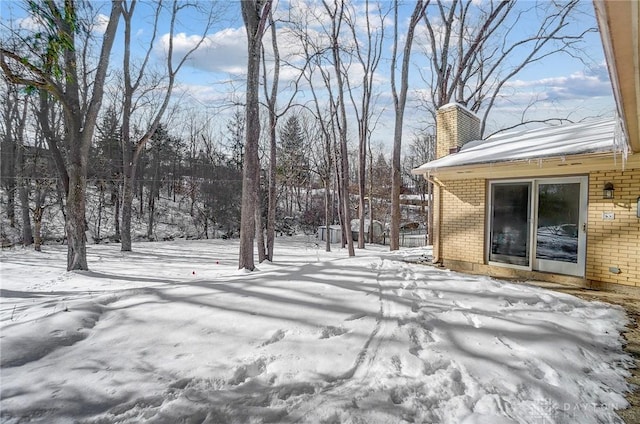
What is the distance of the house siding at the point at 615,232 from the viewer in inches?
180

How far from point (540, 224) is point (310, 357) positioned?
17.1 feet

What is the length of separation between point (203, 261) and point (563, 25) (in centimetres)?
1659

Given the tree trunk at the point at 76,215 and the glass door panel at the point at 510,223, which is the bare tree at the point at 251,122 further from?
the glass door panel at the point at 510,223

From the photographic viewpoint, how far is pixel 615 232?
4719 mm

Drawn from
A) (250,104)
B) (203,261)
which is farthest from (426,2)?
(203,261)

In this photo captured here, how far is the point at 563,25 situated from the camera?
11891 mm

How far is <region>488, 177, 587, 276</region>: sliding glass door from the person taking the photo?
5.16 m

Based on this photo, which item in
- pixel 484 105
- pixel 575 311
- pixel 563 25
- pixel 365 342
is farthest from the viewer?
pixel 484 105

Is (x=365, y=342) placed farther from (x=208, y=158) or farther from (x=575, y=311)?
(x=208, y=158)

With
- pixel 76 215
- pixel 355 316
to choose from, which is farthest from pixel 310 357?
pixel 76 215

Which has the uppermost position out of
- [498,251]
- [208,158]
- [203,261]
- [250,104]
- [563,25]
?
[563,25]

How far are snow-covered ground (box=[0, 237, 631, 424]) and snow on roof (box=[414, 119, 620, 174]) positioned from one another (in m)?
2.29

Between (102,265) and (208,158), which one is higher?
(208,158)

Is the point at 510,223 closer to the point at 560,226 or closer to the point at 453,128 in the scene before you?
the point at 560,226
